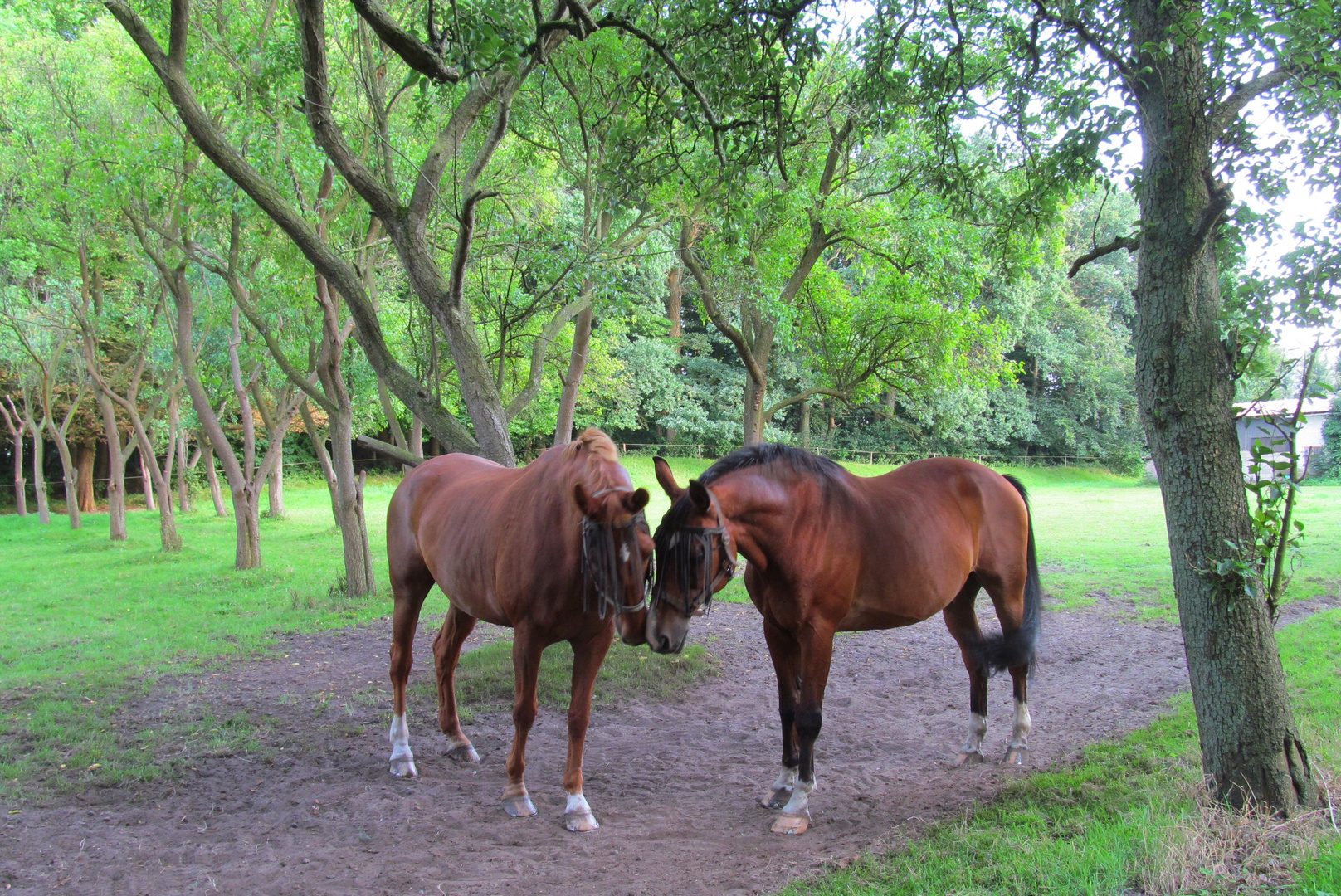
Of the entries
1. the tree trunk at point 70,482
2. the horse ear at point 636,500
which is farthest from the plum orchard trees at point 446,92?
the tree trunk at point 70,482

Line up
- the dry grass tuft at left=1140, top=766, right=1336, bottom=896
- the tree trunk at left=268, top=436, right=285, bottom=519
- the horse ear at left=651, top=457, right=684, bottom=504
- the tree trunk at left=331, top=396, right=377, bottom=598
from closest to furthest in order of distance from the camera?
1. the dry grass tuft at left=1140, top=766, right=1336, bottom=896
2. the horse ear at left=651, top=457, right=684, bottom=504
3. the tree trunk at left=331, top=396, right=377, bottom=598
4. the tree trunk at left=268, top=436, right=285, bottom=519

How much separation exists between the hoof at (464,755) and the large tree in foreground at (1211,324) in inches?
169

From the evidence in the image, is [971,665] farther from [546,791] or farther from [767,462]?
[546,791]

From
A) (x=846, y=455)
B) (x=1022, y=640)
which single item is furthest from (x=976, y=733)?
(x=846, y=455)

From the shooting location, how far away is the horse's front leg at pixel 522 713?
4441 mm

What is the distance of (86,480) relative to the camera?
3077cm

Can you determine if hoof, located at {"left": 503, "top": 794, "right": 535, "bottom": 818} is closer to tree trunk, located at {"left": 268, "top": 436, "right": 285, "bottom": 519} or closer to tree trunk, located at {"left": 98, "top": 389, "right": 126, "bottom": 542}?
tree trunk, located at {"left": 98, "top": 389, "right": 126, "bottom": 542}

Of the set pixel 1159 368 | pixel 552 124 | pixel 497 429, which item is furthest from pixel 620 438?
pixel 1159 368

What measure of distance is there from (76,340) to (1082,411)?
44.6 meters

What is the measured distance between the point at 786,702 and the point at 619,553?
5.11 feet

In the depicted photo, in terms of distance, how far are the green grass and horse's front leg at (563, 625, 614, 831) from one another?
1.41 metres

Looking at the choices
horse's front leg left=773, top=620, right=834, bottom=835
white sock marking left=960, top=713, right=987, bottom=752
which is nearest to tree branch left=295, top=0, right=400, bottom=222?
horse's front leg left=773, top=620, right=834, bottom=835

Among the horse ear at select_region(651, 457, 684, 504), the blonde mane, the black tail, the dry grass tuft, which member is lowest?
the dry grass tuft

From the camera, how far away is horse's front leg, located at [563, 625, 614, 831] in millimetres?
4293
